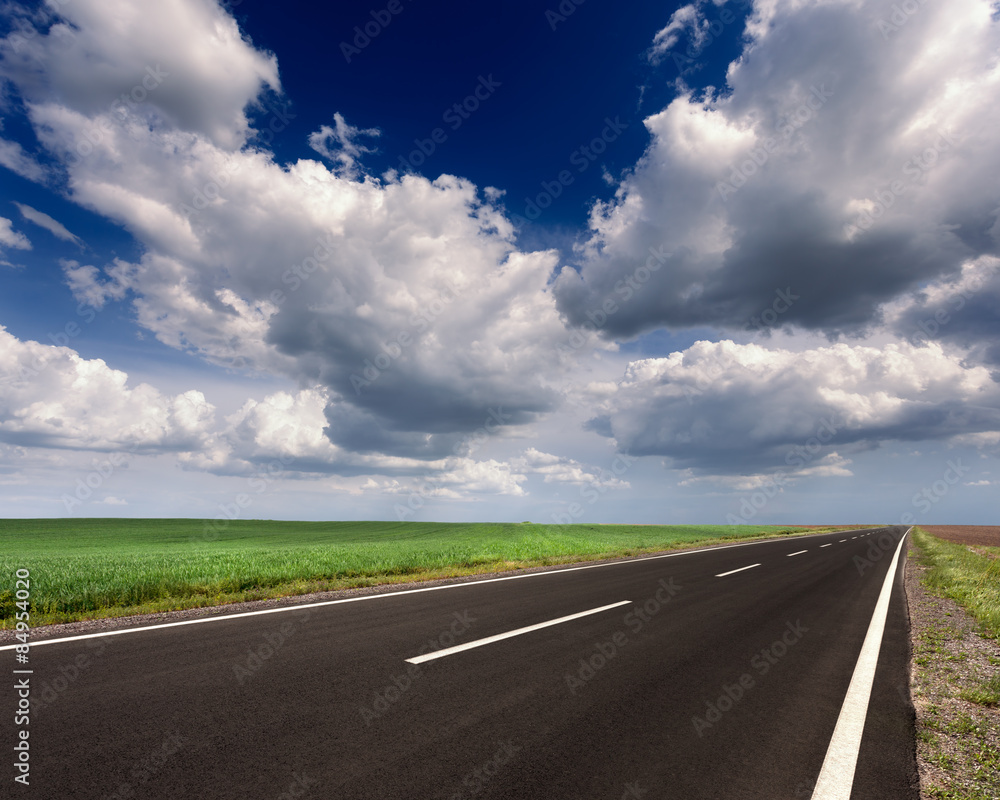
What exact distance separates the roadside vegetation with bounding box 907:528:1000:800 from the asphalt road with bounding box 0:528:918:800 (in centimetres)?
17

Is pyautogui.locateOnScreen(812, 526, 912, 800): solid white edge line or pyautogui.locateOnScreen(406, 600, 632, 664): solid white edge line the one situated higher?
pyautogui.locateOnScreen(406, 600, 632, 664): solid white edge line

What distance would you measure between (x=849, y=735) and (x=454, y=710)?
3.24 meters

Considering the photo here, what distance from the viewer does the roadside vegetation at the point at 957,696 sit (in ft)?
11.0

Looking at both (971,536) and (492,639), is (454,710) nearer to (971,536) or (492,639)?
(492,639)

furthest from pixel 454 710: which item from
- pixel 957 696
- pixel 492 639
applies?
pixel 957 696

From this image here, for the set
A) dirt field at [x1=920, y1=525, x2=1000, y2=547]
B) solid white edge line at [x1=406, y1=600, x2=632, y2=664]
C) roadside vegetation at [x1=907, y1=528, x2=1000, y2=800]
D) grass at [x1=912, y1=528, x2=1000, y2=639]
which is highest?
solid white edge line at [x1=406, y1=600, x2=632, y2=664]

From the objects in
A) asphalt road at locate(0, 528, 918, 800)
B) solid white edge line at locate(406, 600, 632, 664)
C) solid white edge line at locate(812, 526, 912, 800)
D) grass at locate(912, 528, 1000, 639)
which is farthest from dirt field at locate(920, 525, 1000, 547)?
asphalt road at locate(0, 528, 918, 800)

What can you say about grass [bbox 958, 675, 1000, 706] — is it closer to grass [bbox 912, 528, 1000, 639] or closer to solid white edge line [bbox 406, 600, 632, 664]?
grass [bbox 912, 528, 1000, 639]

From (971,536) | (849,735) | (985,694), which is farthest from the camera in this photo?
(971,536)

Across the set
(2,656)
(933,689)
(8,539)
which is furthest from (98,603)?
(8,539)

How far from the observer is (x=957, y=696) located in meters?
4.86

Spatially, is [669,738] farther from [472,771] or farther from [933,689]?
[933,689]

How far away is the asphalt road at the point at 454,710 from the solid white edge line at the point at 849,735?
0.06 meters

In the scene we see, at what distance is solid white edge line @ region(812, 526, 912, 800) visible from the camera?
316 centimetres
